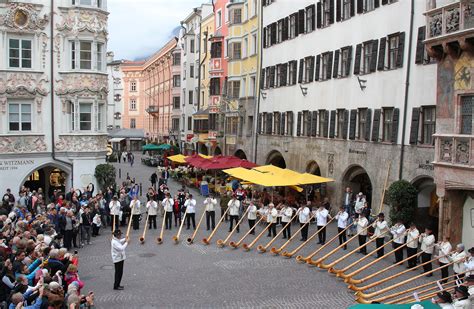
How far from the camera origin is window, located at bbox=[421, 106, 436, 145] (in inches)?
896

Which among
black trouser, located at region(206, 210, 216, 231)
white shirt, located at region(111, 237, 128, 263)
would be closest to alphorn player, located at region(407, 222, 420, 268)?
white shirt, located at region(111, 237, 128, 263)

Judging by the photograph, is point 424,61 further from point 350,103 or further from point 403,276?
point 403,276

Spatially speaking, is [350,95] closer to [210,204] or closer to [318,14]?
[318,14]

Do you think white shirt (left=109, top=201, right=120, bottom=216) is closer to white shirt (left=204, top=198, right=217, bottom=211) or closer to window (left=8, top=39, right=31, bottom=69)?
white shirt (left=204, top=198, right=217, bottom=211)

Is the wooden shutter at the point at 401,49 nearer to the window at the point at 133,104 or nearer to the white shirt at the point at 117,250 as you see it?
the white shirt at the point at 117,250

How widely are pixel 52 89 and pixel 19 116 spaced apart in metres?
2.37

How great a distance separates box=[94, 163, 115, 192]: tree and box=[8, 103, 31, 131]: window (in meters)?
4.52

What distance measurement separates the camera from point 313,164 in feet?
111

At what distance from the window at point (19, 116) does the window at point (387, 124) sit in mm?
19487

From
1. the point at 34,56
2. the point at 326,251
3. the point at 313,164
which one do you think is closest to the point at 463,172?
the point at 326,251

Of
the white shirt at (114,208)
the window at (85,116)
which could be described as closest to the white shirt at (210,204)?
the white shirt at (114,208)

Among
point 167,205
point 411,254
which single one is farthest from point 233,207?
point 411,254

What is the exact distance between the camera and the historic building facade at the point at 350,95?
23.6m

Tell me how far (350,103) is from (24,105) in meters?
18.1
